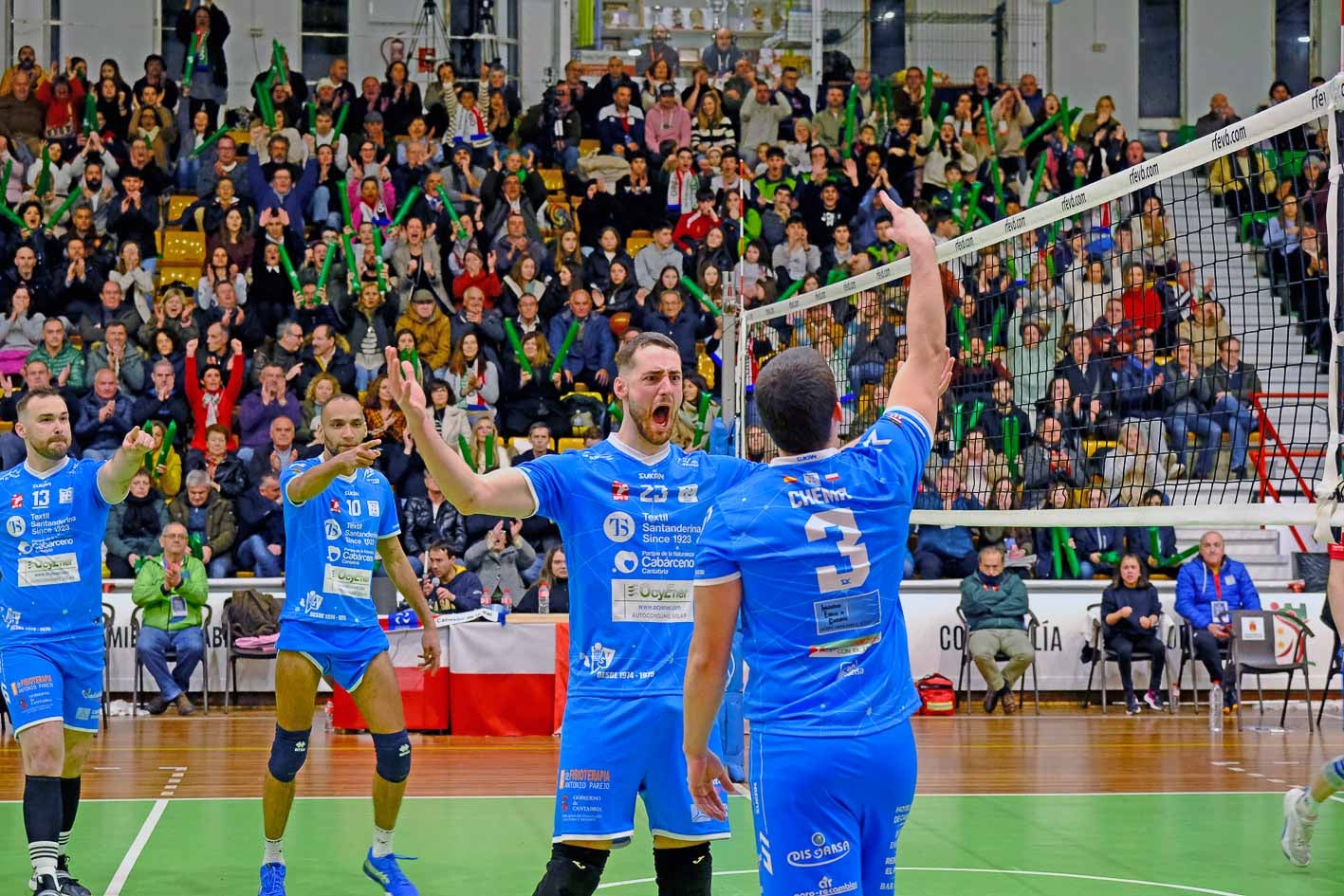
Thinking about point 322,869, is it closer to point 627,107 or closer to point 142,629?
point 142,629

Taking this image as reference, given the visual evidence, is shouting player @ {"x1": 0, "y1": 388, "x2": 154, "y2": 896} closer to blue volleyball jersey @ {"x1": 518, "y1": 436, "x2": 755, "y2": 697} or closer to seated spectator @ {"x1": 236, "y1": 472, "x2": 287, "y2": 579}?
blue volleyball jersey @ {"x1": 518, "y1": 436, "x2": 755, "y2": 697}

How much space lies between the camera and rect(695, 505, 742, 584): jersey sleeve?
4.13 metres

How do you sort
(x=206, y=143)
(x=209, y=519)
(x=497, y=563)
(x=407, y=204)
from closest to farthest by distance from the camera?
(x=497, y=563), (x=209, y=519), (x=407, y=204), (x=206, y=143)

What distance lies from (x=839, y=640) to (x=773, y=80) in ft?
66.0

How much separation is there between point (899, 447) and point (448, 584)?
1133 centimetres

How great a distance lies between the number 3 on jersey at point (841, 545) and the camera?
13.5ft

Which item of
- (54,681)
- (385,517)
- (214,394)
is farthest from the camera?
(214,394)

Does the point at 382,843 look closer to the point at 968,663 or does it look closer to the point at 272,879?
the point at 272,879

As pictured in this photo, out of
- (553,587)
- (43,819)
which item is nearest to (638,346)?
(43,819)

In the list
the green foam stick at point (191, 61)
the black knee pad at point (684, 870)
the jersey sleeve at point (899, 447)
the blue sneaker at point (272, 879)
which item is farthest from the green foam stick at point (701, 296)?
the jersey sleeve at point (899, 447)

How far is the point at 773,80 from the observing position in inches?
918

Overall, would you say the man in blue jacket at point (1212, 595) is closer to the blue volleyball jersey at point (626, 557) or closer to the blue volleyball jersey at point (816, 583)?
the blue volleyball jersey at point (626, 557)

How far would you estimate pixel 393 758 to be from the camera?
7.47m

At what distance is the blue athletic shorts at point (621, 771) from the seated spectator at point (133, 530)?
11953 mm
